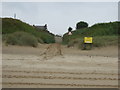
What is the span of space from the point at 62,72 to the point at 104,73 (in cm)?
151

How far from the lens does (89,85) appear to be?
624cm

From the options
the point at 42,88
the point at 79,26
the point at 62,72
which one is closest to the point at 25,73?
the point at 62,72

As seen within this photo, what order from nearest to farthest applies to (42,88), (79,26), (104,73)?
(42,88)
(104,73)
(79,26)

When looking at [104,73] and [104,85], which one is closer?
[104,85]

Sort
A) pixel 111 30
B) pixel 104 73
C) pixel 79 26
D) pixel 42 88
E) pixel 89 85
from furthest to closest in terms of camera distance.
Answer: pixel 79 26, pixel 111 30, pixel 104 73, pixel 89 85, pixel 42 88

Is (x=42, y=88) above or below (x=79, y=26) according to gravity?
below

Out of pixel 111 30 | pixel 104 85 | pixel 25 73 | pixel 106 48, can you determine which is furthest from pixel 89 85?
pixel 111 30

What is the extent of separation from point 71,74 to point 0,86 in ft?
8.67

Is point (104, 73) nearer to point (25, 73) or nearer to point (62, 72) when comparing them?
point (62, 72)

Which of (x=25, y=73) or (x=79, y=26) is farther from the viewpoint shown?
(x=79, y=26)

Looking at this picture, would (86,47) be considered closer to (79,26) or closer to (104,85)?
(104,85)

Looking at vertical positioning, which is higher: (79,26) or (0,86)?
(79,26)

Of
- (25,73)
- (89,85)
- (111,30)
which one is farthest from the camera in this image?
(111,30)

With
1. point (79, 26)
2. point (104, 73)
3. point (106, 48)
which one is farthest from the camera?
point (79, 26)
